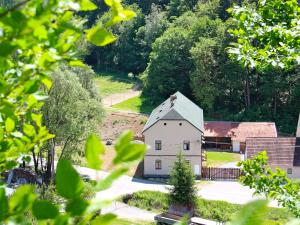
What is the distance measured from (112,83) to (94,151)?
62.1 m

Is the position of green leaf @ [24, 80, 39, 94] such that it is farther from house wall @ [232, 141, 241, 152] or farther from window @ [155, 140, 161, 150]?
house wall @ [232, 141, 241, 152]

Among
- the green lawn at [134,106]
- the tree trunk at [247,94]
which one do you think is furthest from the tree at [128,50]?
the tree trunk at [247,94]

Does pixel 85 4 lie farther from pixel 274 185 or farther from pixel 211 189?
pixel 211 189

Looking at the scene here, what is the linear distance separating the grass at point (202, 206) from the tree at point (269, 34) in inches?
754

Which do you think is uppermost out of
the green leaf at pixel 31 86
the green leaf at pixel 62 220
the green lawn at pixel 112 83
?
the green lawn at pixel 112 83

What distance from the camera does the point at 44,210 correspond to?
1.67 metres

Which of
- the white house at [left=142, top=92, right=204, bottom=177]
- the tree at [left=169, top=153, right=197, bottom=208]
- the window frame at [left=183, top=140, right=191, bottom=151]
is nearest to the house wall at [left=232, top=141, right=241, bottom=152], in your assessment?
the white house at [left=142, top=92, right=204, bottom=177]

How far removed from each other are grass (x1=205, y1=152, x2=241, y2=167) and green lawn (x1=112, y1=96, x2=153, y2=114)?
13.1 metres

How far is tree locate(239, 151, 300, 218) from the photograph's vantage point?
7206mm

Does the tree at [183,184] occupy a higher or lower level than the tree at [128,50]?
lower

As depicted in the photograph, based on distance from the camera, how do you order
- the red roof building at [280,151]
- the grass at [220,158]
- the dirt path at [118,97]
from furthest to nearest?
the dirt path at [118,97], the grass at [220,158], the red roof building at [280,151]

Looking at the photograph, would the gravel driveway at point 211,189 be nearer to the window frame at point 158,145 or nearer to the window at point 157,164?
the window at point 157,164

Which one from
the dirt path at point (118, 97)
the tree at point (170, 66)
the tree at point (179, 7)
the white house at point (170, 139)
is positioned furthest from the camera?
the tree at point (179, 7)

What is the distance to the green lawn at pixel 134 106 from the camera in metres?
52.1
